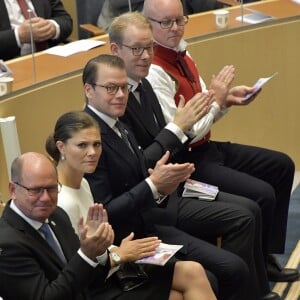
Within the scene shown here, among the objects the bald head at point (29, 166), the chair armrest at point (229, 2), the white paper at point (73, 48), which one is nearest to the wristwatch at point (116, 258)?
the bald head at point (29, 166)

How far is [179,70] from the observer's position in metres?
3.60

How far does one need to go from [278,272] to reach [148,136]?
0.87m

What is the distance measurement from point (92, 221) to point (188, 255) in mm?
575

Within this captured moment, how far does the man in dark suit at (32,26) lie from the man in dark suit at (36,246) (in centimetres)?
172

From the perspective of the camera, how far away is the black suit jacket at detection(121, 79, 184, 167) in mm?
3232

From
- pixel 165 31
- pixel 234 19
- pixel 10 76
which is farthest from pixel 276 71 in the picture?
pixel 10 76

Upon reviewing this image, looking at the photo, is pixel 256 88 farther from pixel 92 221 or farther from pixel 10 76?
pixel 92 221

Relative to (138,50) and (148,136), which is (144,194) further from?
(138,50)

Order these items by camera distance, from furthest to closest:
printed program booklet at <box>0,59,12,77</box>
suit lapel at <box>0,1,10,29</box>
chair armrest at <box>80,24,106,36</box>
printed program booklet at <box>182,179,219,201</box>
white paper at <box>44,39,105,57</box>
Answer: chair armrest at <box>80,24,106,36</box> → suit lapel at <box>0,1,10,29</box> → white paper at <box>44,39,105,57</box> → printed program booklet at <box>0,59,12,77</box> → printed program booklet at <box>182,179,219,201</box>

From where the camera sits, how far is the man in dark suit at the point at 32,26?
4.11 meters

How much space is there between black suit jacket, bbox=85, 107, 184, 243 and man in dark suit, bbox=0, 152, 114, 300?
1.25ft

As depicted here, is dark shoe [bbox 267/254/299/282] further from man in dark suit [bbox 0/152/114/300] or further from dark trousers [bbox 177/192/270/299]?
man in dark suit [bbox 0/152/114/300]

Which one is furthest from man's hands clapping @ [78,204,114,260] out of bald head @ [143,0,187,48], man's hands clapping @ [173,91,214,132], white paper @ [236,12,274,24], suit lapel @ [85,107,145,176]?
white paper @ [236,12,274,24]

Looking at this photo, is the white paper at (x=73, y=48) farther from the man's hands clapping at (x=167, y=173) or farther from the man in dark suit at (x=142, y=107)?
the man's hands clapping at (x=167, y=173)
